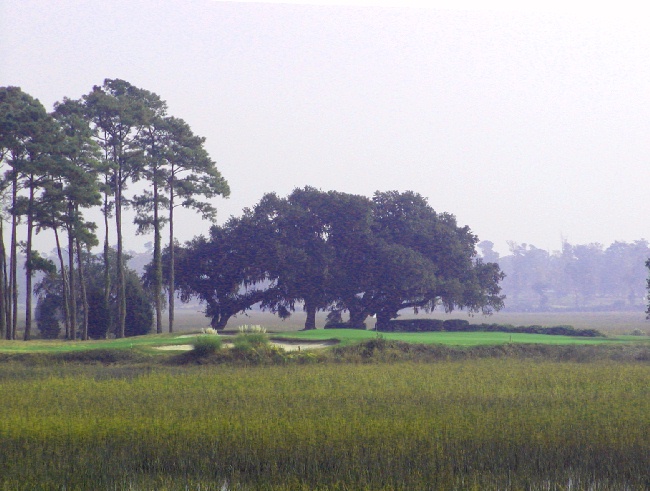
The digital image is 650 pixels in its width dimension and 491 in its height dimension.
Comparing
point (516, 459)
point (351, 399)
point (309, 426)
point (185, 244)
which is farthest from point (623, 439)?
point (185, 244)

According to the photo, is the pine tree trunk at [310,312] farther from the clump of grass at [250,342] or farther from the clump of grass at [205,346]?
the clump of grass at [205,346]

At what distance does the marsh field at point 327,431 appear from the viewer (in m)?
11.8

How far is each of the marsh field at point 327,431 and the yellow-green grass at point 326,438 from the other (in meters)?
0.03

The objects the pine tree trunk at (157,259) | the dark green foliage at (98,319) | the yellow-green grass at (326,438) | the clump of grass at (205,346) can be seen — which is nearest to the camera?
the yellow-green grass at (326,438)

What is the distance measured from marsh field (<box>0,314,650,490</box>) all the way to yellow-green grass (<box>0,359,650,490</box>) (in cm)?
3

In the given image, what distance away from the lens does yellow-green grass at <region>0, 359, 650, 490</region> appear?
1172cm

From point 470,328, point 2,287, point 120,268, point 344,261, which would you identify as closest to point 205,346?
point 2,287

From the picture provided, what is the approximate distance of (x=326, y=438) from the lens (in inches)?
529

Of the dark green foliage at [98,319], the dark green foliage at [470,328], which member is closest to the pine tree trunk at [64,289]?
the dark green foliage at [98,319]

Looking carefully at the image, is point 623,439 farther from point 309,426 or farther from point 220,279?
point 220,279

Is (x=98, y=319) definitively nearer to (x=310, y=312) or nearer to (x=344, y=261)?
(x=310, y=312)

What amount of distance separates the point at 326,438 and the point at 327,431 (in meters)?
0.44

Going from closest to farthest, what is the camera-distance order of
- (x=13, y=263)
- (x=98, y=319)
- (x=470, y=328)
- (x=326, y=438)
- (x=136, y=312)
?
(x=326, y=438)
(x=13, y=263)
(x=470, y=328)
(x=98, y=319)
(x=136, y=312)

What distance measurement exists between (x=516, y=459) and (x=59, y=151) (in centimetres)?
3776
